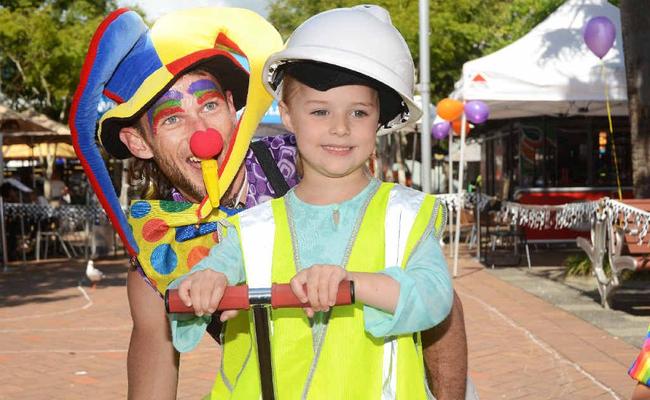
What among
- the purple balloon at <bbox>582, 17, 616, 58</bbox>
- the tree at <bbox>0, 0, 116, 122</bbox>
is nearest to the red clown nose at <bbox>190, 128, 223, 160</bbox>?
the purple balloon at <bbox>582, 17, 616, 58</bbox>

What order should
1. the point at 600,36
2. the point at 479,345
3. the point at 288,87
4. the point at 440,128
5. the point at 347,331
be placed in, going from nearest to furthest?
the point at 347,331, the point at 288,87, the point at 479,345, the point at 600,36, the point at 440,128

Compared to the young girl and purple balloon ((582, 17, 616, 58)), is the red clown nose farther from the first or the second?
purple balloon ((582, 17, 616, 58))

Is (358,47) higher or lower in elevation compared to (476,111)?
lower

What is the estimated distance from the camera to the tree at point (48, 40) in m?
23.5

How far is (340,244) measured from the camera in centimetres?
207

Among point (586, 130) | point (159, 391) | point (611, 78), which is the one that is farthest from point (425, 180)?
point (159, 391)

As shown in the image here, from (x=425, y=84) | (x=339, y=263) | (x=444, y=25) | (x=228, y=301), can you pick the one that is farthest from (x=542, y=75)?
(x=444, y=25)

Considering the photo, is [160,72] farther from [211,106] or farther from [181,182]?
[181,182]

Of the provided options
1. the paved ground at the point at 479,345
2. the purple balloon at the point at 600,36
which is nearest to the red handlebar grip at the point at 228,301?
the paved ground at the point at 479,345

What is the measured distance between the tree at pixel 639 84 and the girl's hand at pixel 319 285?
394 inches

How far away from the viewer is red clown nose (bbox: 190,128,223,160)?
2.44 m

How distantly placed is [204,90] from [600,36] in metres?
9.84

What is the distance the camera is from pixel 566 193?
672 inches

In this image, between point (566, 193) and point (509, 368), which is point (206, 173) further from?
point (566, 193)
